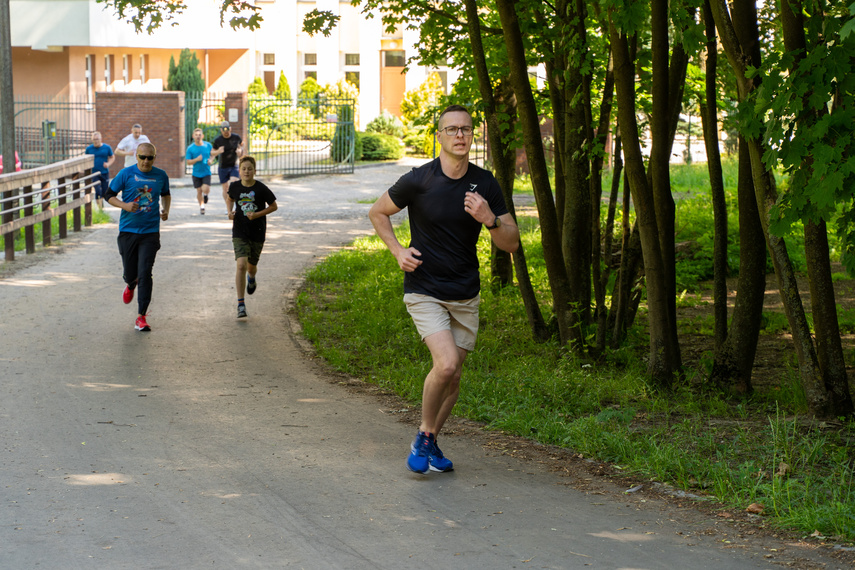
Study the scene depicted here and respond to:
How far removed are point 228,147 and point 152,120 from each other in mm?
9469

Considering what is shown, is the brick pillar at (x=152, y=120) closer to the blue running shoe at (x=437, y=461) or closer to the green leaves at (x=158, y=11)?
the green leaves at (x=158, y=11)

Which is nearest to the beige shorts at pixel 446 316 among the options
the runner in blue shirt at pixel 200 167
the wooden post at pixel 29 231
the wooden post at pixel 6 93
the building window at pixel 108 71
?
the wooden post at pixel 29 231

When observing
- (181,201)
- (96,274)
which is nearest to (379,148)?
(181,201)

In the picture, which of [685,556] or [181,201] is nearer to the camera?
[685,556]

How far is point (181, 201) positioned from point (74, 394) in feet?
52.1

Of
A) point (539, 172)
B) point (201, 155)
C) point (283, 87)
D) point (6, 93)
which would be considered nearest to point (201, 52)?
point (283, 87)

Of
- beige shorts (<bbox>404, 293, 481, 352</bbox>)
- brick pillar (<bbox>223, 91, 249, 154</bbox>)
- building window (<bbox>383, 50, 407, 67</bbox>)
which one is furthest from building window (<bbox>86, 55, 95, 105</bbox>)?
beige shorts (<bbox>404, 293, 481, 352</bbox>)

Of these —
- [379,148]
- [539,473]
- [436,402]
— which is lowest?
[539,473]

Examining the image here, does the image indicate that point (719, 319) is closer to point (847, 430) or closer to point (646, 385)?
point (646, 385)

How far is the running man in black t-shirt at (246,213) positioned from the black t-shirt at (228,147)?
1040 centimetres

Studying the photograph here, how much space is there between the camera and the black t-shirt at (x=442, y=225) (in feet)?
18.0

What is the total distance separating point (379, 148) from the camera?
36062 millimetres

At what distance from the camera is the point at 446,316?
18.4ft

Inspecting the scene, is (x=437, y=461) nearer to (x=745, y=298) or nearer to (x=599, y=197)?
(x=745, y=298)
